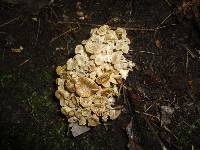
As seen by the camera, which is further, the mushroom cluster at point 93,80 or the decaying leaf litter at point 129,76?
the decaying leaf litter at point 129,76

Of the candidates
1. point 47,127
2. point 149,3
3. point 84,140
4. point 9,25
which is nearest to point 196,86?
point 149,3

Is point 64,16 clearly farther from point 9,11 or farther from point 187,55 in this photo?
point 187,55

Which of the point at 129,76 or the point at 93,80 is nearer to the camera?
the point at 93,80

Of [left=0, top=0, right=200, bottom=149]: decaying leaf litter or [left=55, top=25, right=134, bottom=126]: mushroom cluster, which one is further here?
[left=0, top=0, right=200, bottom=149]: decaying leaf litter
